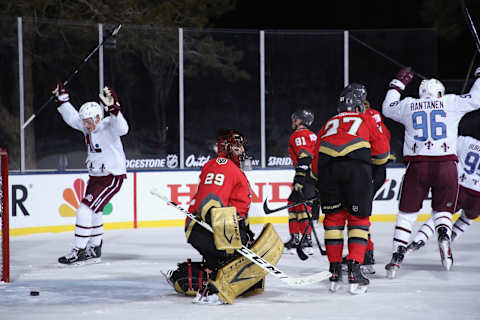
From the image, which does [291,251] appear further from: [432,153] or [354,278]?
[354,278]

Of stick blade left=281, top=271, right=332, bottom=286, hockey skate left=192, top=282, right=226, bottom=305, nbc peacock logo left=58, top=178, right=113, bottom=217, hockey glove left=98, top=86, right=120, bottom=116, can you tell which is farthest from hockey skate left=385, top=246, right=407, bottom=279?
nbc peacock logo left=58, top=178, right=113, bottom=217

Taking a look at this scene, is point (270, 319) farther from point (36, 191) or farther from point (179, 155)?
point (179, 155)

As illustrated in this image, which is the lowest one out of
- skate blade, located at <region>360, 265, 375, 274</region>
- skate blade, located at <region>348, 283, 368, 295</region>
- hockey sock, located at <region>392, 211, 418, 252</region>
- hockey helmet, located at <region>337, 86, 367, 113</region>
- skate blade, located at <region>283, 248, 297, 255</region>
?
skate blade, located at <region>283, 248, 297, 255</region>

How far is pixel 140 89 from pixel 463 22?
10161mm

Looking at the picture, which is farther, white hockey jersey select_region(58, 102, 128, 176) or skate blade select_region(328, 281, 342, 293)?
white hockey jersey select_region(58, 102, 128, 176)

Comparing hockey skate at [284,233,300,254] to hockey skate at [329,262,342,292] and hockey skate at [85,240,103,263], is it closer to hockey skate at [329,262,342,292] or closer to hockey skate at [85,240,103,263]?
hockey skate at [85,240,103,263]

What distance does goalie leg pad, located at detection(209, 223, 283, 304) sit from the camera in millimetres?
4902

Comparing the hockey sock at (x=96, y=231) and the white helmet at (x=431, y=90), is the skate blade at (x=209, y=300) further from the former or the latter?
the white helmet at (x=431, y=90)

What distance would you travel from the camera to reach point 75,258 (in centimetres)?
685

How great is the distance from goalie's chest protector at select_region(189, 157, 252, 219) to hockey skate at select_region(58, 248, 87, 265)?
2.18m

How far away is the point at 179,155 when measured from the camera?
11.2 m

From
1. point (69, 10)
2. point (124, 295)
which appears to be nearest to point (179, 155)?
point (69, 10)

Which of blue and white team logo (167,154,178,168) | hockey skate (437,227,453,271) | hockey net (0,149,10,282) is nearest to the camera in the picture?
hockey net (0,149,10,282)

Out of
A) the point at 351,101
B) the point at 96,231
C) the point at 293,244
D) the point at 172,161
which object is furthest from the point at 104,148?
the point at 172,161
